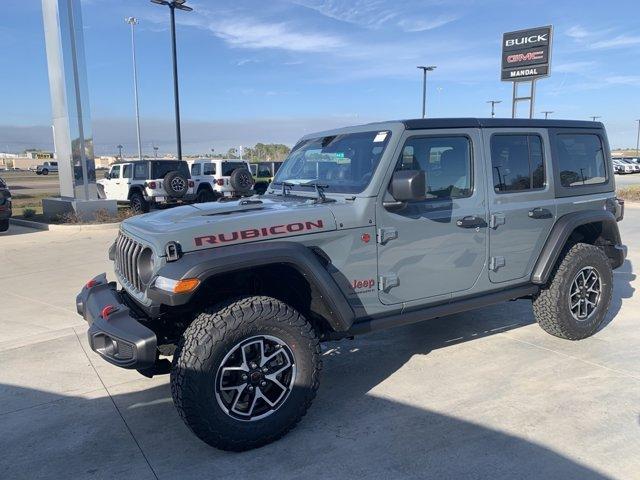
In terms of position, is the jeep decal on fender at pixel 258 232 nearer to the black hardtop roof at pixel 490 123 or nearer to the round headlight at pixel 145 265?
the round headlight at pixel 145 265

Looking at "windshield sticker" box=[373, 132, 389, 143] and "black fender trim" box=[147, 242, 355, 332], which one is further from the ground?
"windshield sticker" box=[373, 132, 389, 143]

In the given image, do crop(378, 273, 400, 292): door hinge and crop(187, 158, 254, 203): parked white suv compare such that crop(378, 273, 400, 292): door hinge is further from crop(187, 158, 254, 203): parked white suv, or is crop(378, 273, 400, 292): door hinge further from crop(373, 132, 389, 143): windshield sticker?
crop(187, 158, 254, 203): parked white suv

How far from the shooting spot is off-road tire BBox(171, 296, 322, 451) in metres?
2.79

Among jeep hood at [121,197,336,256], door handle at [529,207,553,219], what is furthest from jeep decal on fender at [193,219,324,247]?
door handle at [529,207,553,219]

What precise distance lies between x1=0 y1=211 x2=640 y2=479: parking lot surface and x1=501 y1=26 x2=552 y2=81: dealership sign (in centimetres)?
2027

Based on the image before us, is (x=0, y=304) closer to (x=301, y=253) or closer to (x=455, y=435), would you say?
(x=301, y=253)

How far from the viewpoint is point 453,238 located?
3686 mm

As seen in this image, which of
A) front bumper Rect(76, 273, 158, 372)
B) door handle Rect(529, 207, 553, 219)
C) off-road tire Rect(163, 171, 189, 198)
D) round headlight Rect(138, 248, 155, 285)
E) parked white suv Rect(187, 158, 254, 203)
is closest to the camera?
front bumper Rect(76, 273, 158, 372)

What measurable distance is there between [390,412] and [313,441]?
59 centimetres

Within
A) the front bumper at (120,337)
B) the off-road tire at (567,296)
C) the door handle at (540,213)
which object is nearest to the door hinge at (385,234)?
the door handle at (540,213)

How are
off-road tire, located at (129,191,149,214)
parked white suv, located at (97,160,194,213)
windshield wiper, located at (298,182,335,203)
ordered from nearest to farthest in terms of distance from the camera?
windshield wiper, located at (298,182,335,203)
parked white suv, located at (97,160,194,213)
off-road tire, located at (129,191,149,214)

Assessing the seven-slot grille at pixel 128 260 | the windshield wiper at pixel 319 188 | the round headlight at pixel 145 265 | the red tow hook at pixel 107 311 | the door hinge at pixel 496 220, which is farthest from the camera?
the door hinge at pixel 496 220

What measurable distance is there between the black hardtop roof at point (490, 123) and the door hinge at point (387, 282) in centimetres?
103

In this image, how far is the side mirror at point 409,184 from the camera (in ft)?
10.5
